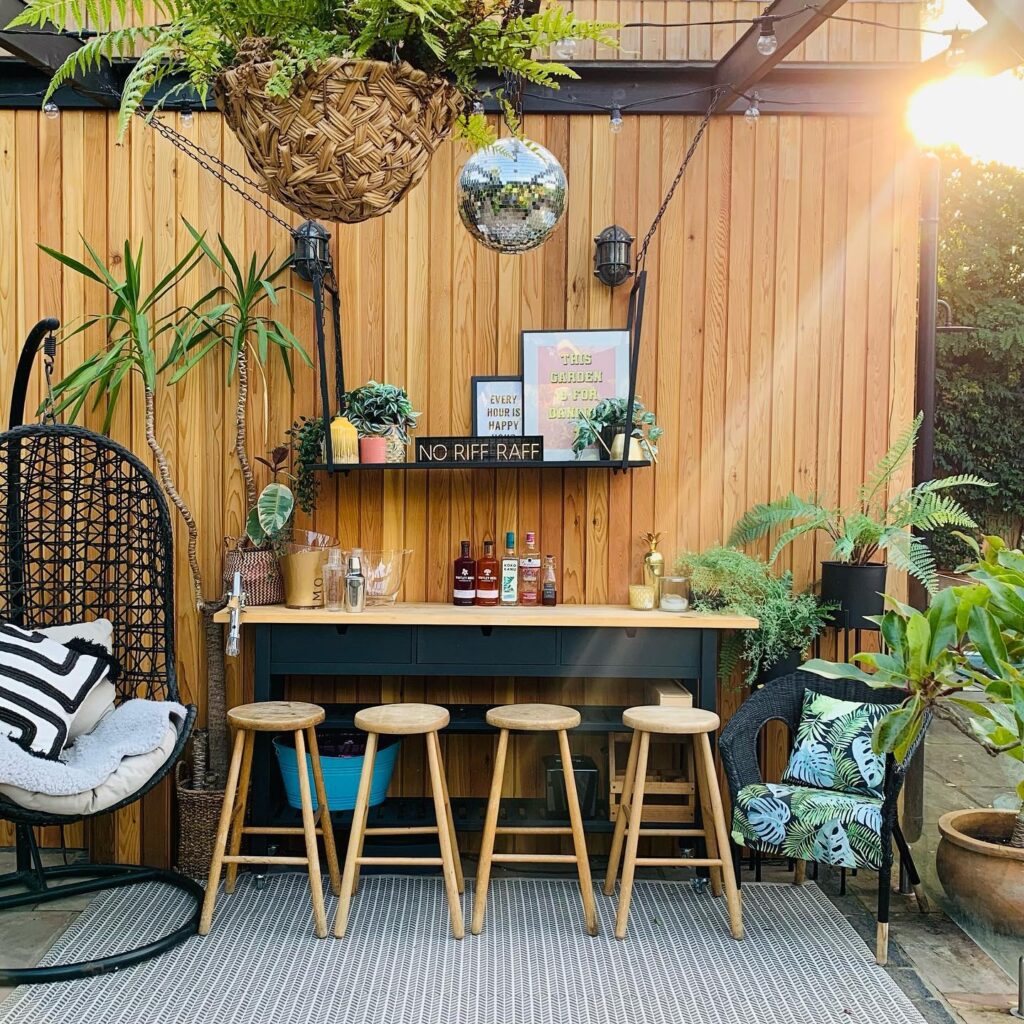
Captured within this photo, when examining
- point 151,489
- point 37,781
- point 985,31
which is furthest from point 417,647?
point 985,31

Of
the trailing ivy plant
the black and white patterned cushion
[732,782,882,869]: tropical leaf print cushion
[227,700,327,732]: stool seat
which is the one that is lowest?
[732,782,882,869]: tropical leaf print cushion

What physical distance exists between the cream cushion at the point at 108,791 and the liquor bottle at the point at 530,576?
122cm

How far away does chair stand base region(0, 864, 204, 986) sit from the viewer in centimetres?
250

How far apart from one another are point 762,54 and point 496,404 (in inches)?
53.7

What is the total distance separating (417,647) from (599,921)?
3.26 ft

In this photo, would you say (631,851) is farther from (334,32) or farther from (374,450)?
(334,32)

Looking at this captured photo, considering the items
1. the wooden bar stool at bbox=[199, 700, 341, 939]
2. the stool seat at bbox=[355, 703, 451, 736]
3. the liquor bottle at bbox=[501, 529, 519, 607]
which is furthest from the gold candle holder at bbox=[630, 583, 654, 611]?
the wooden bar stool at bbox=[199, 700, 341, 939]

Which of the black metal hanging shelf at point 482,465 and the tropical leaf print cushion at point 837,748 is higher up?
the black metal hanging shelf at point 482,465

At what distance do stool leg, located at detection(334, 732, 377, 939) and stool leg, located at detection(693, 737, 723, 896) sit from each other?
1.00m

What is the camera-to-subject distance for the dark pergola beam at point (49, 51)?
2.70 metres

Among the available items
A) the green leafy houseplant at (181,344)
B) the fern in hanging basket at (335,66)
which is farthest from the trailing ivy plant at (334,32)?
the green leafy houseplant at (181,344)

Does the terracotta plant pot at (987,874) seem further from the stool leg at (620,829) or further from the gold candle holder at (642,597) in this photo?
the gold candle holder at (642,597)

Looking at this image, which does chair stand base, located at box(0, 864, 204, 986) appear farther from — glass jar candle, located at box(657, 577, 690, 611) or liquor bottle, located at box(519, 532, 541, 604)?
glass jar candle, located at box(657, 577, 690, 611)

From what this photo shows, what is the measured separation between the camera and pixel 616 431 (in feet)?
10.7
